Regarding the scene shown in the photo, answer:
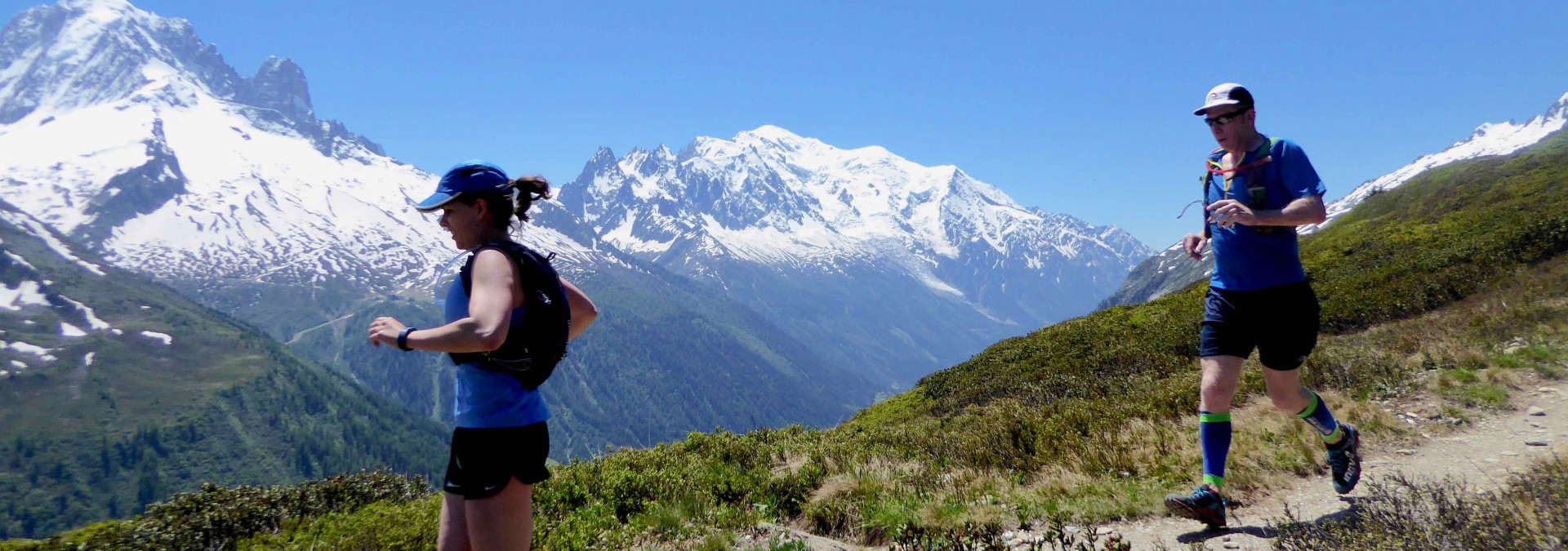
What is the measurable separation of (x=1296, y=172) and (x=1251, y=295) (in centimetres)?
87

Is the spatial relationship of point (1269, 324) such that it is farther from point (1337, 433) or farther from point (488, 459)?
point (488, 459)

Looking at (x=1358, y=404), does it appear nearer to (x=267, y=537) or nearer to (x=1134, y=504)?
(x=1134, y=504)

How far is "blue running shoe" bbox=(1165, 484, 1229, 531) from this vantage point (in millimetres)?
4824

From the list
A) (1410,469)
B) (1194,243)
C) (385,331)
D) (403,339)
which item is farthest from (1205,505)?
(385,331)

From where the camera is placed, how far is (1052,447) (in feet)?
23.5

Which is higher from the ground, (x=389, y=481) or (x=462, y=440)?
(x=462, y=440)

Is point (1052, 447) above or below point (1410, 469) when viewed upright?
above

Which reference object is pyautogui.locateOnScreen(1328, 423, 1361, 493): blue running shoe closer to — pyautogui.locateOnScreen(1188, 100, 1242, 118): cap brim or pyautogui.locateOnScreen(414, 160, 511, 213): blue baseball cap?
pyautogui.locateOnScreen(1188, 100, 1242, 118): cap brim

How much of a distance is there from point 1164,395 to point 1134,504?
12.9 feet

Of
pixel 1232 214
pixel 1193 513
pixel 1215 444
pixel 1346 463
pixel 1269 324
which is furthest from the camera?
pixel 1346 463

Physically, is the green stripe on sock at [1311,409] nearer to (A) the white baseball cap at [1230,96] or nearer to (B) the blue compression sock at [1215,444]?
(B) the blue compression sock at [1215,444]

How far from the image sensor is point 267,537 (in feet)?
18.6

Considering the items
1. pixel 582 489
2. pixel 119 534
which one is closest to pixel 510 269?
pixel 582 489

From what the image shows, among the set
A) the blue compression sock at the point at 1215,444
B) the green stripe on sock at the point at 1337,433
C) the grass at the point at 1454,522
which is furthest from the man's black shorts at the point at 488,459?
the green stripe on sock at the point at 1337,433
